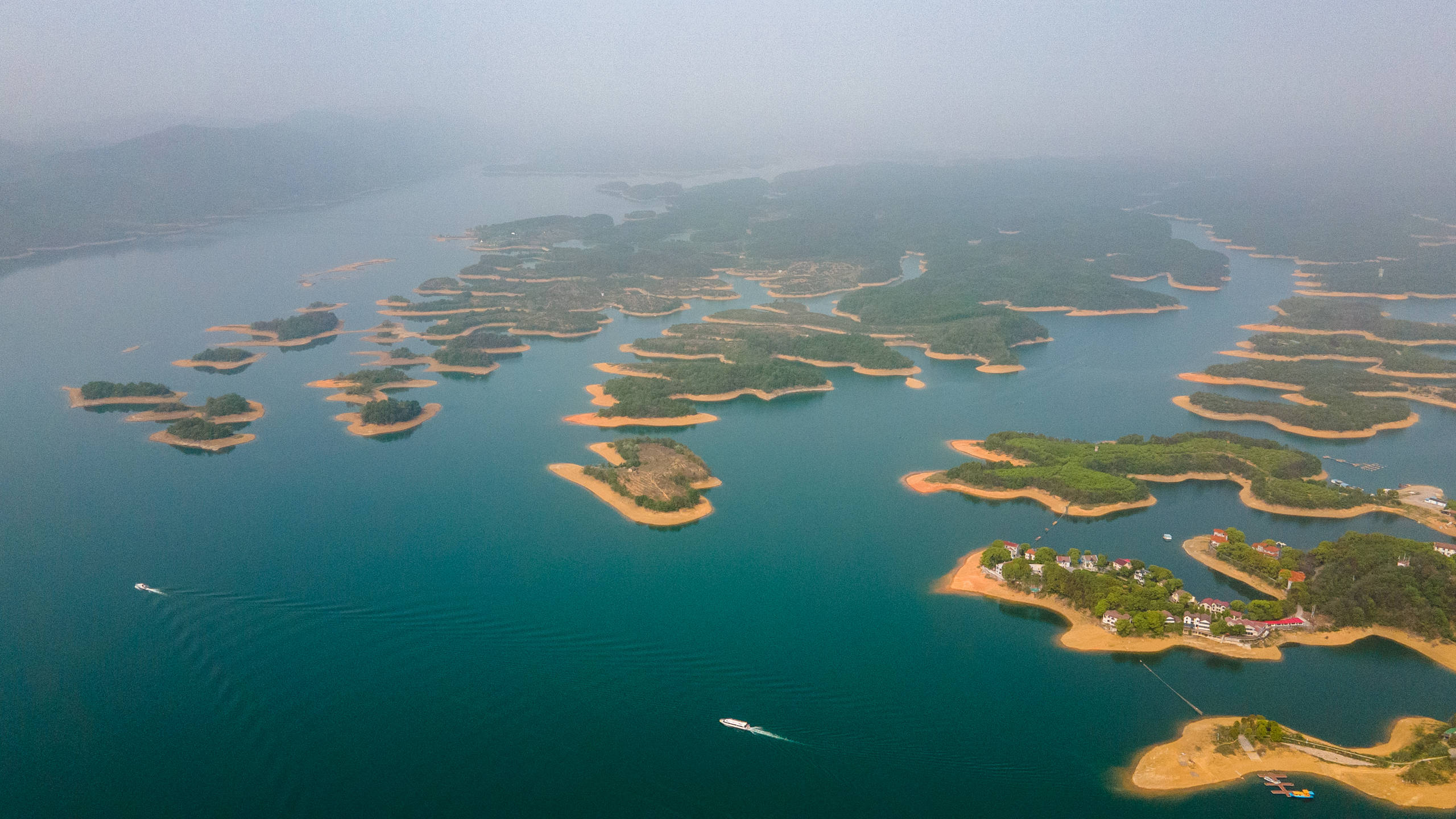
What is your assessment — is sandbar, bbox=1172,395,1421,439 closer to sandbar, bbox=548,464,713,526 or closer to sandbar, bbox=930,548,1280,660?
sandbar, bbox=930,548,1280,660

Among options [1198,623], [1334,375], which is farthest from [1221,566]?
[1334,375]

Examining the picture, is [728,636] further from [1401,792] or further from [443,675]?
[1401,792]

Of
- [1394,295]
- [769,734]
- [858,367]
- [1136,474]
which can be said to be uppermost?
[1394,295]

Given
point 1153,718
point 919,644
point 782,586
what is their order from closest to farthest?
point 1153,718 → point 919,644 → point 782,586

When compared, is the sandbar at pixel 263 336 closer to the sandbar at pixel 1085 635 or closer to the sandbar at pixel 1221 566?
the sandbar at pixel 1085 635

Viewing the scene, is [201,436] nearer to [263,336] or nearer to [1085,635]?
[263,336]

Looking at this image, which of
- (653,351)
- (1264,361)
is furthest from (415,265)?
(1264,361)

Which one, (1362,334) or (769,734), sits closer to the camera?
(769,734)
